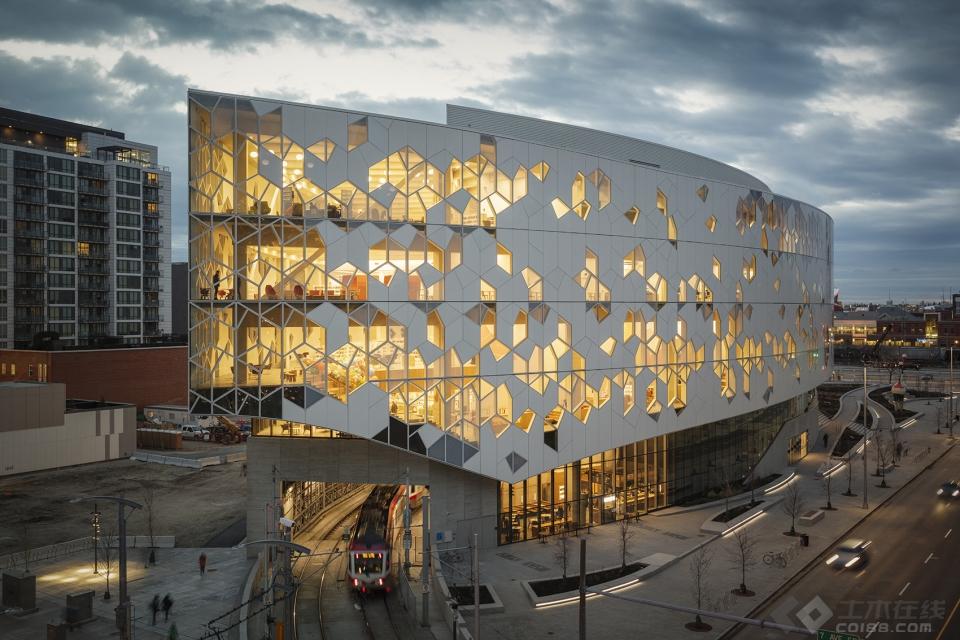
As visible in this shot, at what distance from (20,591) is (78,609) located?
424cm

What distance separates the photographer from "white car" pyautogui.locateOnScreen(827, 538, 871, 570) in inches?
1639

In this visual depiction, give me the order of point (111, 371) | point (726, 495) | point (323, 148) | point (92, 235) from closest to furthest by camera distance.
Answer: point (323, 148) → point (726, 495) → point (111, 371) → point (92, 235)

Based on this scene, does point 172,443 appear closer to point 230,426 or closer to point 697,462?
point 230,426

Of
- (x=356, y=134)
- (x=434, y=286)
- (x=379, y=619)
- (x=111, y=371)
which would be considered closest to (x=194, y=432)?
(x=111, y=371)

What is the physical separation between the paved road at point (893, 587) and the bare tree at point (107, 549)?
111 ft

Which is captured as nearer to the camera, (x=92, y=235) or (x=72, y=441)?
(x=72, y=441)

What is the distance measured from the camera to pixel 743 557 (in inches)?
1458

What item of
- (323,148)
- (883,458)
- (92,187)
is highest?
(92,187)

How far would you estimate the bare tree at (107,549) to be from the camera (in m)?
40.7

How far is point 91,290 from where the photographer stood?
11906 cm

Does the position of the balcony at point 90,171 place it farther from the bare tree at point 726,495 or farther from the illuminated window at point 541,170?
the bare tree at point 726,495

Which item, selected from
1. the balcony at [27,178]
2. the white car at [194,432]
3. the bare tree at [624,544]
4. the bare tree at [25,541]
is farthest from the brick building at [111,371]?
the bare tree at [624,544]

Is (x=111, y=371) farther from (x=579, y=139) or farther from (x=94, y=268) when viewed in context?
(x=579, y=139)

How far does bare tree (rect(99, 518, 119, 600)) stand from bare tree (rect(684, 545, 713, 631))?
30.4m
